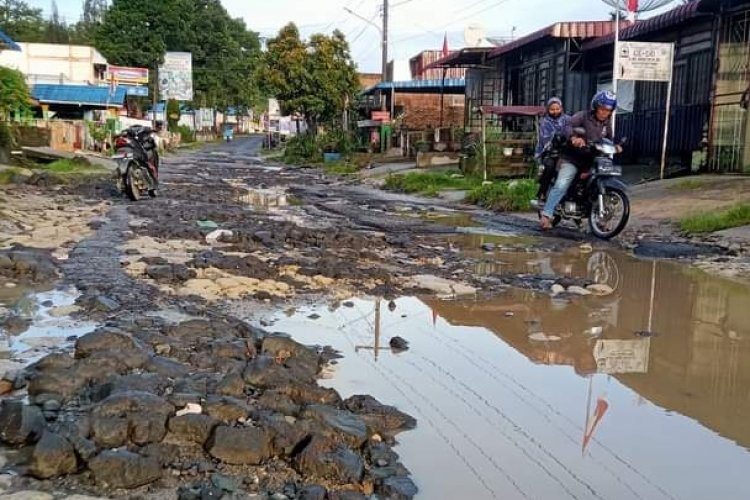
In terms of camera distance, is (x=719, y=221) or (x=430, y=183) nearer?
(x=719, y=221)

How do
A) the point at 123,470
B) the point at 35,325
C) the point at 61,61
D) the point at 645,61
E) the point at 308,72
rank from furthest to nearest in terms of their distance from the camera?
the point at 61,61 < the point at 308,72 < the point at 645,61 < the point at 35,325 < the point at 123,470

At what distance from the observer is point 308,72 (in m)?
34.1

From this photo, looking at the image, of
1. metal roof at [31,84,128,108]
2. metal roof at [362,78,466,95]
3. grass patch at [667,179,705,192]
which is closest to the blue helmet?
grass patch at [667,179,705,192]

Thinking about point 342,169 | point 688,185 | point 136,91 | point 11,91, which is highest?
point 136,91

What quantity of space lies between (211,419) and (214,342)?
1.12 meters

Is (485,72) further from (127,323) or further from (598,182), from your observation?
(127,323)

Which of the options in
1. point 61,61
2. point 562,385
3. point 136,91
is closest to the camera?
point 562,385

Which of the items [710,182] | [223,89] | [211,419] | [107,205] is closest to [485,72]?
[710,182]

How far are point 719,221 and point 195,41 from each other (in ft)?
185

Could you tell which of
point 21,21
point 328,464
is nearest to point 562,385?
point 328,464

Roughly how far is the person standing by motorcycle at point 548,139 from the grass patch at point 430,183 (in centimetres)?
533

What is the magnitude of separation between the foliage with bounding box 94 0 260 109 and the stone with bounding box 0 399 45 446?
47408 millimetres

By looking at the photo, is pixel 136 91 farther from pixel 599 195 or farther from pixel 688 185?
pixel 599 195

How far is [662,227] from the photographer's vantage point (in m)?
9.25
